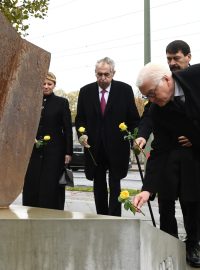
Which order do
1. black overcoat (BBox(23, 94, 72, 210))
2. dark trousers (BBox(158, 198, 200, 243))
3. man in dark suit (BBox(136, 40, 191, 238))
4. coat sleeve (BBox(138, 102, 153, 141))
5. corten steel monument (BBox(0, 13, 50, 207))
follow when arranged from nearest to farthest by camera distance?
corten steel monument (BBox(0, 13, 50, 207)) → dark trousers (BBox(158, 198, 200, 243)) → man in dark suit (BBox(136, 40, 191, 238)) → coat sleeve (BBox(138, 102, 153, 141)) → black overcoat (BBox(23, 94, 72, 210))

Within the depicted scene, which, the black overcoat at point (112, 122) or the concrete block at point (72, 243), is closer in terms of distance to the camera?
the concrete block at point (72, 243)

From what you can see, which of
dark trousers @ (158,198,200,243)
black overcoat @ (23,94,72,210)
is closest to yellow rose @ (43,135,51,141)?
black overcoat @ (23,94,72,210)

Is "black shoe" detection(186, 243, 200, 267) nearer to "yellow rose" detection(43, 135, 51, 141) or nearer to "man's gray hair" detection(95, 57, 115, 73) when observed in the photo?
"yellow rose" detection(43, 135, 51, 141)

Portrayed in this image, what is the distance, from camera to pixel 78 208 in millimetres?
9086

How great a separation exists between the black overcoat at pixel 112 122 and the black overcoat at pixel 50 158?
0.71ft

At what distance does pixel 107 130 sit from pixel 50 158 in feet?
2.35

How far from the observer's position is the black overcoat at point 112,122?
19.9 feet

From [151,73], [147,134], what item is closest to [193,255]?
[147,134]

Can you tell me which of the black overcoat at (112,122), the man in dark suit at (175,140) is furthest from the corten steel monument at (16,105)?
the black overcoat at (112,122)

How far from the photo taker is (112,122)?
20.2 feet

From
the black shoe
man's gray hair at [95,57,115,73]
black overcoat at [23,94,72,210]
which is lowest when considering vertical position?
the black shoe

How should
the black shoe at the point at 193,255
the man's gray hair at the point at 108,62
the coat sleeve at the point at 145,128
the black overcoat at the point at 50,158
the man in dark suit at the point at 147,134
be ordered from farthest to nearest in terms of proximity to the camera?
1. the black overcoat at the point at 50,158
2. the man's gray hair at the point at 108,62
3. the coat sleeve at the point at 145,128
4. the man in dark suit at the point at 147,134
5. the black shoe at the point at 193,255

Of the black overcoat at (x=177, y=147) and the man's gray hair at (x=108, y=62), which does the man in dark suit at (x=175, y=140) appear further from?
the man's gray hair at (x=108, y=62)

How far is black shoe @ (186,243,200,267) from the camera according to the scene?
4.80 m
